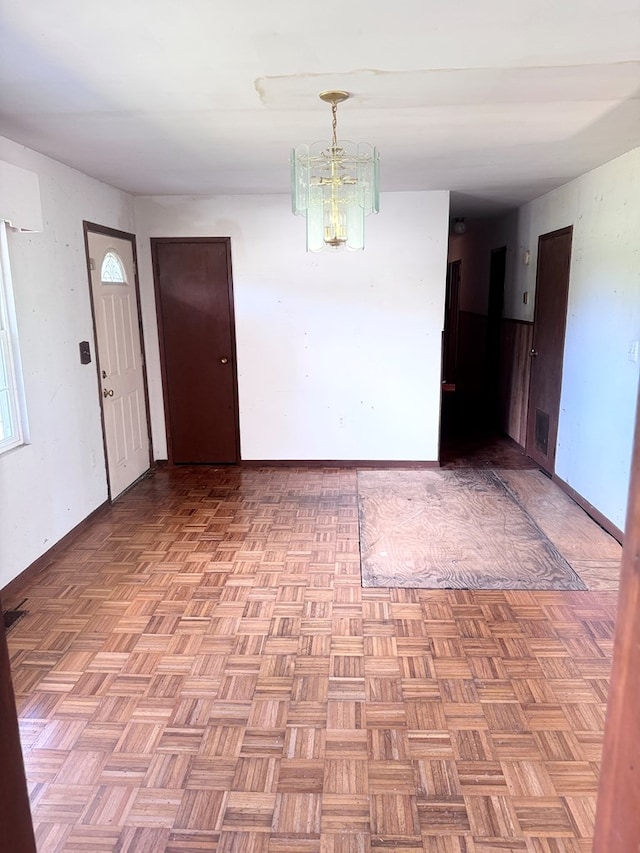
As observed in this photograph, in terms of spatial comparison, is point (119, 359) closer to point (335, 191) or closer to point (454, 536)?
point (335, 191)

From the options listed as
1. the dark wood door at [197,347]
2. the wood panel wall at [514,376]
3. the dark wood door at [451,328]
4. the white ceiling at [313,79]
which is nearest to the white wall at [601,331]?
the white ceiling at [313,79]

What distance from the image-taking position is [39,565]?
10.4ft

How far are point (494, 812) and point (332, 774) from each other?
0.49m

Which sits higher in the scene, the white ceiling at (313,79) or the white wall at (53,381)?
the white ceiling at (313,79)

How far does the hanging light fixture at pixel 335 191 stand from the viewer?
8.44 feet

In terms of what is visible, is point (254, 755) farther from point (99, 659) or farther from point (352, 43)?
point (352, 43)

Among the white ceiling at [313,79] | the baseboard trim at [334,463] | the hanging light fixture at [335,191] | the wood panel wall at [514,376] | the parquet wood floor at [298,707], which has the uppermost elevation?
the white ceiling at [313,79]

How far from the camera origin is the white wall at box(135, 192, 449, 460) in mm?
4652

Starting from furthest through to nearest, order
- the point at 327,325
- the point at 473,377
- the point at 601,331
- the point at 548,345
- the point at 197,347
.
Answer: the point at 473,377, the point at 197,347, the point at 327,325, the point at 548,345, the point at 601,331

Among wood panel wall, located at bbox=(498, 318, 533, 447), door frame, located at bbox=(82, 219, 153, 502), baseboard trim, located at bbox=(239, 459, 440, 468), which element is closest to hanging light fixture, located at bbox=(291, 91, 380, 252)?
door frame, located at bbox=(82, 219, 153, 502)

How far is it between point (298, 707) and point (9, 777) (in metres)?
1.54

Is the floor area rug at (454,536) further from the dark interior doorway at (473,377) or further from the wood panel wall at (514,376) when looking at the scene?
the wood panel wall at (514,376)

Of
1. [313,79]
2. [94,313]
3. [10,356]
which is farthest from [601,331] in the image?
[10,356]

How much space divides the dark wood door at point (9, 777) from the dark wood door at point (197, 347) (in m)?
4.31
